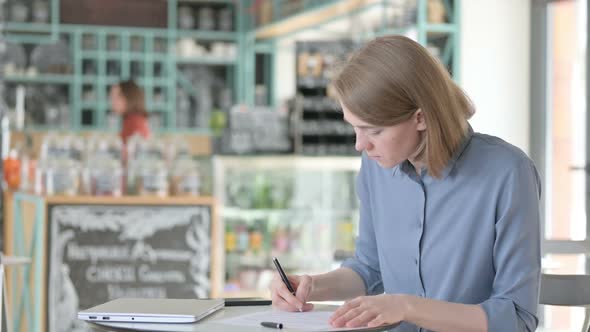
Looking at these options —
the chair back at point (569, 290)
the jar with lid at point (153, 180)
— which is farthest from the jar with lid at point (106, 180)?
the chair back at point (569, 290)

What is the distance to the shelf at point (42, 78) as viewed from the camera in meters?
11.6

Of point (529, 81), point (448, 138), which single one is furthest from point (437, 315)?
point (529, 81)

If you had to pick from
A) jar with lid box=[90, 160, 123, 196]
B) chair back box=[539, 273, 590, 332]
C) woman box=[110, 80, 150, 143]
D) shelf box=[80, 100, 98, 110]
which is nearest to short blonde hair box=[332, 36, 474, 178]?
chair back box=[539, 273, 590, 332]

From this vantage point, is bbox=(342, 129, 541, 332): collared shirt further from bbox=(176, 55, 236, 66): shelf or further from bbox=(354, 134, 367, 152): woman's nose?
bbox=(176, 55, 236, 66): shelf

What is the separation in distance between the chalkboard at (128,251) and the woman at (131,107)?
196 cm

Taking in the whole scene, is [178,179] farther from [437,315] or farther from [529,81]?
[437,315]

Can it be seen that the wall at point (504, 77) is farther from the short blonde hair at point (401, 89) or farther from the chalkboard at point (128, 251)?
the short blonde hair at point (401, 89)

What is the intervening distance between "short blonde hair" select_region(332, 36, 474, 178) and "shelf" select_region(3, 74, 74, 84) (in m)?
10.1

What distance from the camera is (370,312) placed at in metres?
1.91

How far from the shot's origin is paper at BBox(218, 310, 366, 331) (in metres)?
1.93

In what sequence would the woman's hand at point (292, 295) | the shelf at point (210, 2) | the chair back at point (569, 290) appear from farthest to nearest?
the shelf at point (210, 2) < the chair back at point (569, 290) < the woman's hand at point (292, 295)

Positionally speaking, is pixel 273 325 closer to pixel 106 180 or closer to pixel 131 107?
pixel 106 180

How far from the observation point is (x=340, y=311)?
193 cm

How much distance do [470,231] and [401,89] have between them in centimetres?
36
